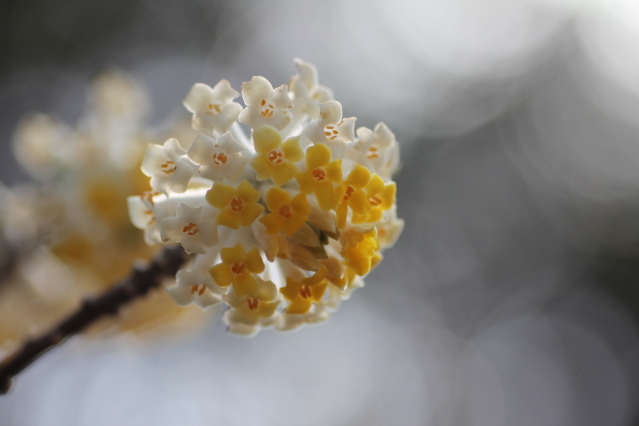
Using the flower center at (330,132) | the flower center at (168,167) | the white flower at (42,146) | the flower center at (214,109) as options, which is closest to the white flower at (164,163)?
the flower center at (168,167)

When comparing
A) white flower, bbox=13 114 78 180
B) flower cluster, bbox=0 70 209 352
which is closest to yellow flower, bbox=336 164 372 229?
flower cluster, bbox=0 70 209 352

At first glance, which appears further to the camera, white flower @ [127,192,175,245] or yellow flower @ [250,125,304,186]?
white flower @ [127,192,175,245]

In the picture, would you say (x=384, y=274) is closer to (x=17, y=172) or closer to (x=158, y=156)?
(x=17, y=172)

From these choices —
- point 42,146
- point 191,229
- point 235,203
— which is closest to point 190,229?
Result: point 191,229

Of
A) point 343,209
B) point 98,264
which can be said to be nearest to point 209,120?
point 343,209

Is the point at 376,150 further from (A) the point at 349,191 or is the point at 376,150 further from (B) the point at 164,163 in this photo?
(B) the point at 164,163

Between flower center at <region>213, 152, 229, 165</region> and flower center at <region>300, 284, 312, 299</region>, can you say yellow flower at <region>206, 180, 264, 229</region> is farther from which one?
flower center at <region>300, 284, 312, 299</region>
